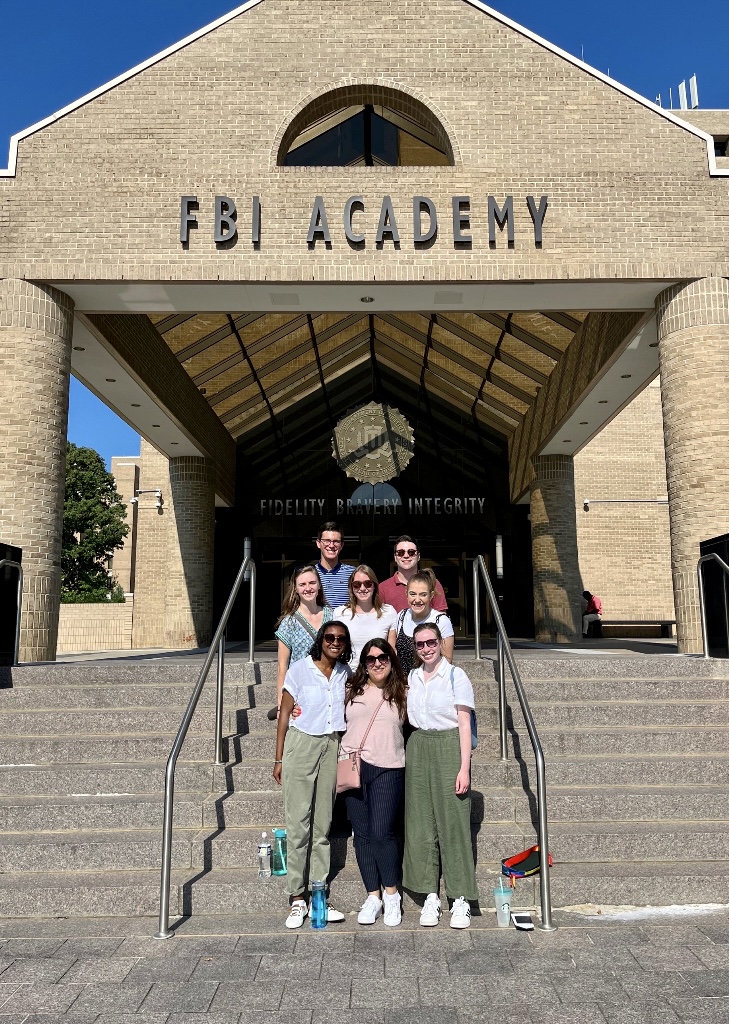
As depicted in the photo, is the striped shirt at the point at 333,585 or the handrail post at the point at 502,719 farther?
the handrail post at the point at 502,719

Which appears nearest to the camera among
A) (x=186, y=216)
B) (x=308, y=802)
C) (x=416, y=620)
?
(x=308, y=802)

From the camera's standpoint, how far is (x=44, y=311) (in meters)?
10.2

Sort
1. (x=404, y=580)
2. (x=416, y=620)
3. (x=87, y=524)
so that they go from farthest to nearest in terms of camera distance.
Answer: (x=87, y=524)
(x=404, y=580)
(x=416, y=620)

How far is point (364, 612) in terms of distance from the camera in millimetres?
5168

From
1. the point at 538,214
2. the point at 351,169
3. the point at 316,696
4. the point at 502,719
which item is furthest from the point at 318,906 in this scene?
the point at 351,169

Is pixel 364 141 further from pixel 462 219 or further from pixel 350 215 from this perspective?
pixel 462 219

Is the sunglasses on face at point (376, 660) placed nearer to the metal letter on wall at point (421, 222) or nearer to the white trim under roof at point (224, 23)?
the metal letter on wall at point (421, 222)

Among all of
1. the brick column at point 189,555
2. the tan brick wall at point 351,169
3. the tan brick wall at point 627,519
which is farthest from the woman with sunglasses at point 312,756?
the tan brick wall at point 627,519

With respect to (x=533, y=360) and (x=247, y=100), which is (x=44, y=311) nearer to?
(x=247, y=100)

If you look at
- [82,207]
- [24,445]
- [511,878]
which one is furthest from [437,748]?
[82,207]

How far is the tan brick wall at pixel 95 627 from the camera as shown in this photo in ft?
80.6

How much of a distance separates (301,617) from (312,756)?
962 millimetres

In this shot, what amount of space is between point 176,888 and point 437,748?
1709 millimetres

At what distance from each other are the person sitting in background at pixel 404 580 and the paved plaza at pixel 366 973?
1976 millimetres
